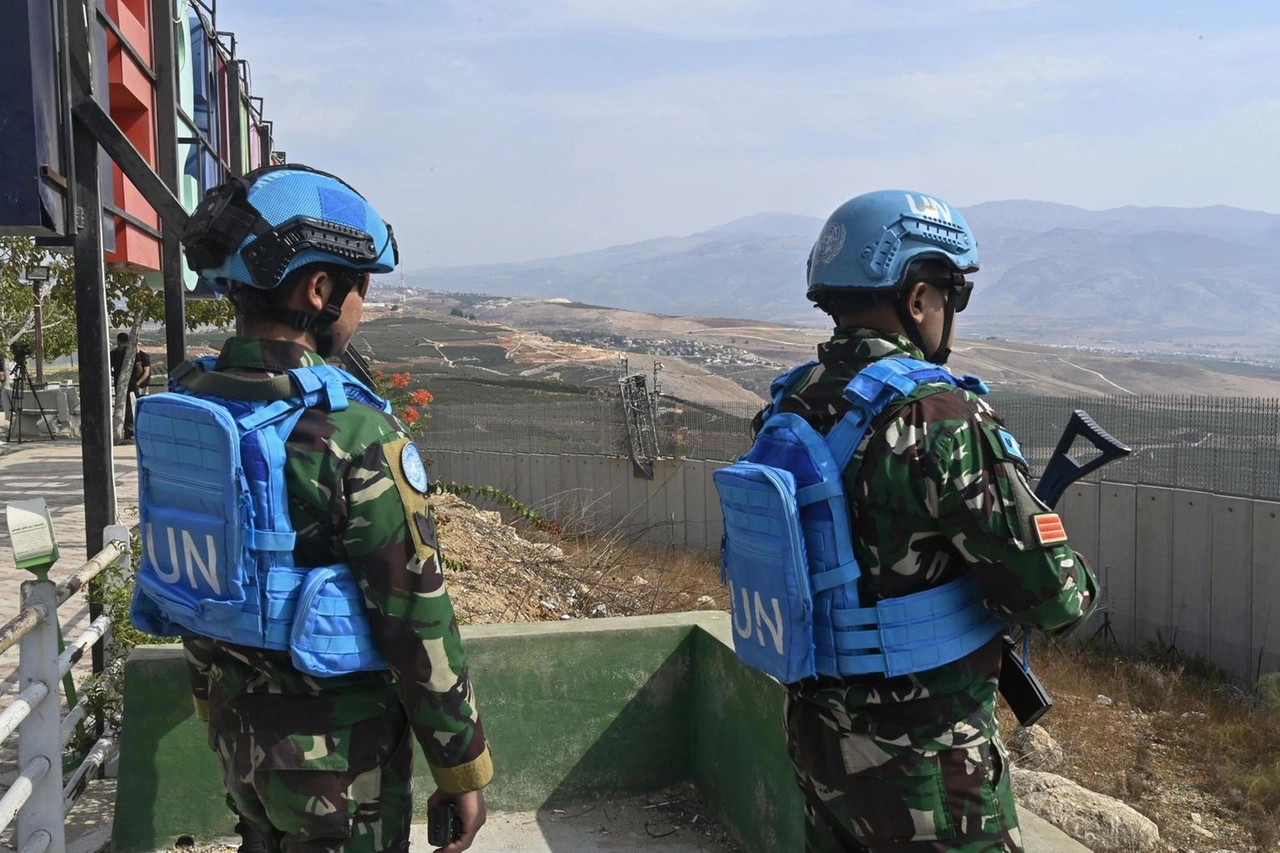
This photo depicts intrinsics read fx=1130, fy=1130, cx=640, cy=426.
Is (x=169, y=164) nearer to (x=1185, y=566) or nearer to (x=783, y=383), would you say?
(x=783, y=383)

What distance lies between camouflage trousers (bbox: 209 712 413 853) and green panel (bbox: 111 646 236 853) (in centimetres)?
161

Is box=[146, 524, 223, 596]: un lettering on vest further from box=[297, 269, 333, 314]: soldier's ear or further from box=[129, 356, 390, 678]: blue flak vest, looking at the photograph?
box=[297, 269, 333, 314]: soldier's ear

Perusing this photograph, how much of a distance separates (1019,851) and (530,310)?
258 ft

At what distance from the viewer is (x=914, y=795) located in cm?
205

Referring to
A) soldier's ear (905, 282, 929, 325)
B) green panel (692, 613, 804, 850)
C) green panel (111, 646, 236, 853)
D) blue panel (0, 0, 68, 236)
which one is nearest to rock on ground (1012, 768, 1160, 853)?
green panel (692, 613, 804, 850)

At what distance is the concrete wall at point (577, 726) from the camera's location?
12.0 feet

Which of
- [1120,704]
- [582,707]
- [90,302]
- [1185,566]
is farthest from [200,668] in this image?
[1185,566]

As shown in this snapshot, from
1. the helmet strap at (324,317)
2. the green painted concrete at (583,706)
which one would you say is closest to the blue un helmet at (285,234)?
the helmet strap at (324,317)

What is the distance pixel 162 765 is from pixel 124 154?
2.24 meters

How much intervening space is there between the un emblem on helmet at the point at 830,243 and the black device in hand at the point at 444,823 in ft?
4.28

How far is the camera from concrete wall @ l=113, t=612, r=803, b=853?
12.0ft

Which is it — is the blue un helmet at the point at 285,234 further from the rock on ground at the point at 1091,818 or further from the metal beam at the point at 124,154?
the rock on ground at the point at 1091,818

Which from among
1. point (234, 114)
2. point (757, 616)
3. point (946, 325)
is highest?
point (234, 114)

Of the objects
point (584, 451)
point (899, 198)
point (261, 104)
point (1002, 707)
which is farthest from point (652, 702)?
point (584, 451)
